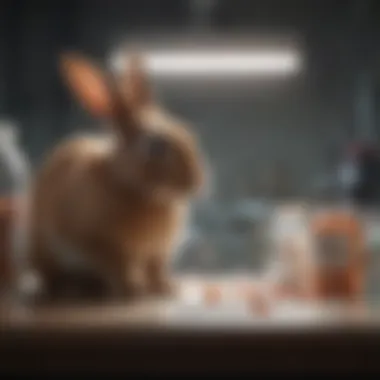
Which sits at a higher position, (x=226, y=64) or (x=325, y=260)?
(x=226, y=64)

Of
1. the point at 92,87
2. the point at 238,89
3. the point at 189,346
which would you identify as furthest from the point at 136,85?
the point at 189,346

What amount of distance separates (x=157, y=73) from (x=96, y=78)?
17 cm

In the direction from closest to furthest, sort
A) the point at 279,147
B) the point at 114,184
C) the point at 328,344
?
the point at 328,344 < the point at 114,184 < the point at 279,147

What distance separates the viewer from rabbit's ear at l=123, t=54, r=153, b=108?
2.94ft

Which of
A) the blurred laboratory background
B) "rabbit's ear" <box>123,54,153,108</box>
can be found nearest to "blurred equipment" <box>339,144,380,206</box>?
the blurred laboratory background

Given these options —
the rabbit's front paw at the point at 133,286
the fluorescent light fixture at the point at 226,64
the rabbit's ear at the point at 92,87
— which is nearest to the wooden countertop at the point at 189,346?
the rabbit's front paw at the point at 133,286

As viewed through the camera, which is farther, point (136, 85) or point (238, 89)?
point (238, 89)

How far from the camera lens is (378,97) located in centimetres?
104

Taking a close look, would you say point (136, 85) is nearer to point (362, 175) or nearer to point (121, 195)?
point (121, 195)

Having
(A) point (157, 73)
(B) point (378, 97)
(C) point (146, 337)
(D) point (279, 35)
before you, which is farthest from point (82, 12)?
(C) point (146, 337)

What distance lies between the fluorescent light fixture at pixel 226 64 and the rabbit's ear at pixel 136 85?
0.12 m

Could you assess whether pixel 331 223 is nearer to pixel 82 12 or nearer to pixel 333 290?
pixel 333 290

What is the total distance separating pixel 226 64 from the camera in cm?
106

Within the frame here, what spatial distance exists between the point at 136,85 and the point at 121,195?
112mm
